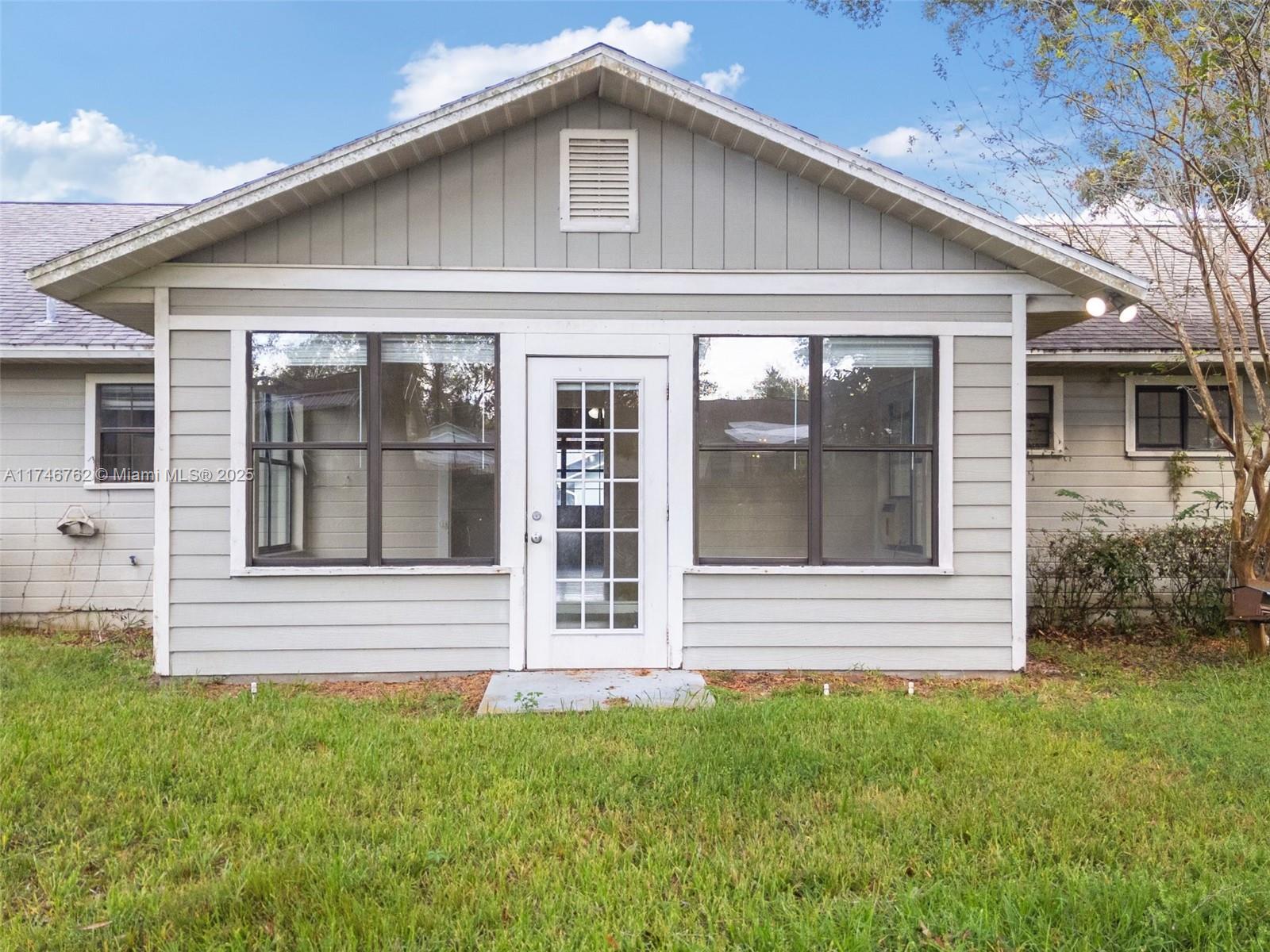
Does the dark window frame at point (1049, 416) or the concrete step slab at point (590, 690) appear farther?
the dark window frame at point (1049, 416)

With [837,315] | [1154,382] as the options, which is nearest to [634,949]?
[837,315]

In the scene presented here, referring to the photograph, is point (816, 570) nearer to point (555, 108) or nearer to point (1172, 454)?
point (555, 108)

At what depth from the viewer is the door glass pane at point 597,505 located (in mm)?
5355

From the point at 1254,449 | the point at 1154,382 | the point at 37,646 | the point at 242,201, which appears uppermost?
the point at 242,201

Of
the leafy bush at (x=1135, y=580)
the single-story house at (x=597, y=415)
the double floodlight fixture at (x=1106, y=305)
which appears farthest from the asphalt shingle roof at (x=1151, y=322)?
the single-story house at (x=597, y=415)

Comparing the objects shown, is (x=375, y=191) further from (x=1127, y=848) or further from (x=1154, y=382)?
(x=1154, y=382)

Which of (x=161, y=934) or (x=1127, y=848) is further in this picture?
(x=1127, y=848)

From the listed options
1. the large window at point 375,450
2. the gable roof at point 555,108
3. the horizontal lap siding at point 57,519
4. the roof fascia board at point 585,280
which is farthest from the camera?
the horizontal lap siding at point 57,519

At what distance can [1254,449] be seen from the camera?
5.82 m

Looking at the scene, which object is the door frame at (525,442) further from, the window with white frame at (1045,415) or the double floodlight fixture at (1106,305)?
the window with white frame at (1045,415)

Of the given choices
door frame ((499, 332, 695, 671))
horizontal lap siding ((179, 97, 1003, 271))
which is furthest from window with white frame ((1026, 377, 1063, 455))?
door frame ((499, 332, 695, 671))

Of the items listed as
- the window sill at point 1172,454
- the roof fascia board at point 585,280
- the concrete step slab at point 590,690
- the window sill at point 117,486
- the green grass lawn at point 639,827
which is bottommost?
the concrete step slab at point 590,690

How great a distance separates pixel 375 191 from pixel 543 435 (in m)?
1.95

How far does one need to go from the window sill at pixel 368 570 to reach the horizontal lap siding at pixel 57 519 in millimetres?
2964
